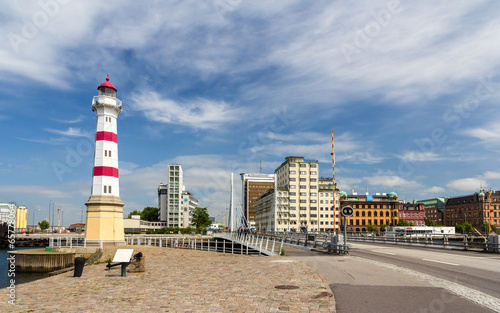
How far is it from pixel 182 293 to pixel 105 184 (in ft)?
130

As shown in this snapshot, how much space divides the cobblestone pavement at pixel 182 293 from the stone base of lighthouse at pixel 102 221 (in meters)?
31.6

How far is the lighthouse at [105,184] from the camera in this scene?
48188mm

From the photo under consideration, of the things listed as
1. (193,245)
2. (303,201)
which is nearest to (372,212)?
(303,201)

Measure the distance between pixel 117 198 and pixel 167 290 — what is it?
38.9 m

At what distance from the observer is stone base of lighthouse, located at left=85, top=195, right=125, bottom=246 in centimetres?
4803

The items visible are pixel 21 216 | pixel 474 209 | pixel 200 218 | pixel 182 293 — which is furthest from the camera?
pixel 21 216

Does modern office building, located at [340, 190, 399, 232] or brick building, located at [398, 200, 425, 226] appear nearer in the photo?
modern office building, located at [340, 190, 399, 232]

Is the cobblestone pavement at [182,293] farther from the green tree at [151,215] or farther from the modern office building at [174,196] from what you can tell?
the green tree at [151,215]

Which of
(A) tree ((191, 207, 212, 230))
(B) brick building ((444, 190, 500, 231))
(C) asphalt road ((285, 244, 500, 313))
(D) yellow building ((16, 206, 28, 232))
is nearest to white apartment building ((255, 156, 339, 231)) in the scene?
(A) tree ((191, 207, 212, 230))

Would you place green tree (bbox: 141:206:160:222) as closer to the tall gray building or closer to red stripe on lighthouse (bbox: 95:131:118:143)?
the tall gray building

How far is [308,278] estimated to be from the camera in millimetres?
15031

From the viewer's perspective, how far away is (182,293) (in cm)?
1266

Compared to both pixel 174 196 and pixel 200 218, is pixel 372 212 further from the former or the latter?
pixel 174 196

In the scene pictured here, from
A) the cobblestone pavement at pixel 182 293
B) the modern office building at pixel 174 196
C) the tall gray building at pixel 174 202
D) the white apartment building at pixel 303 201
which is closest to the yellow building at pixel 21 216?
the tall gray building at pixel 174 202
